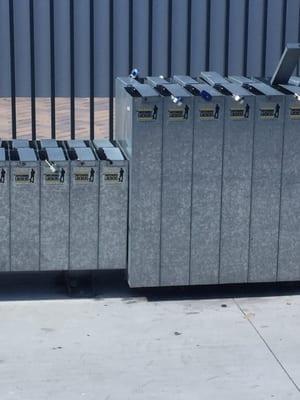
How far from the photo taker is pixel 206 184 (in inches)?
257

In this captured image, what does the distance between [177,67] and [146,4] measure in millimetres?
631

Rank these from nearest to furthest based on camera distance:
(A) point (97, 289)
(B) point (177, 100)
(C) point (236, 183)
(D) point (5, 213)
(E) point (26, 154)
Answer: (B) point (177, 100)
(D) point (5, 213)
(C) point (236, 183)
(E) point (26, 154)
(A) point (97, 289)

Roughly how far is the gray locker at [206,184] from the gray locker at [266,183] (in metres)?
0.24

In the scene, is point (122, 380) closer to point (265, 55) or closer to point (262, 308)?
point (262, 308)

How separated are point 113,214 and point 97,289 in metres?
0.68

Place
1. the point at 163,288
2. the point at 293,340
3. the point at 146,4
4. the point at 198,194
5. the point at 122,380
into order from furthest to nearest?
the point at 146,4 < the point at 163,288 < the point at 198,194 < the point at 293,340 < the point at 122,380

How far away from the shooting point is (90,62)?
872cm

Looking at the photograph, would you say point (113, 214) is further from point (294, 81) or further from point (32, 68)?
point (32, 68)

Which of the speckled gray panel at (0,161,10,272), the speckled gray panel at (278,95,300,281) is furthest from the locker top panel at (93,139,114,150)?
the speckled gray panel at (278,95,300,281)

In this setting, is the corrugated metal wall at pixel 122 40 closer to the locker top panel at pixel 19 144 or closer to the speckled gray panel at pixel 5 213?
the locker top panel at pixel 19 144

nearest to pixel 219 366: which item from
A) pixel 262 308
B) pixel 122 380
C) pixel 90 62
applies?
pixel 122 380

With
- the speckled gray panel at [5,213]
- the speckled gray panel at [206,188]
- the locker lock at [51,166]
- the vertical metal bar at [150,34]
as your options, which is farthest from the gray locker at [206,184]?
the vertical metal bar at [150,34]

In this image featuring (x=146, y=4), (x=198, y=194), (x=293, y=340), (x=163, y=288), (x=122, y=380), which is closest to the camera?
(x=122, y=380)

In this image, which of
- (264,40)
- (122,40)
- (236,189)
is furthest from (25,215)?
(264,40)
